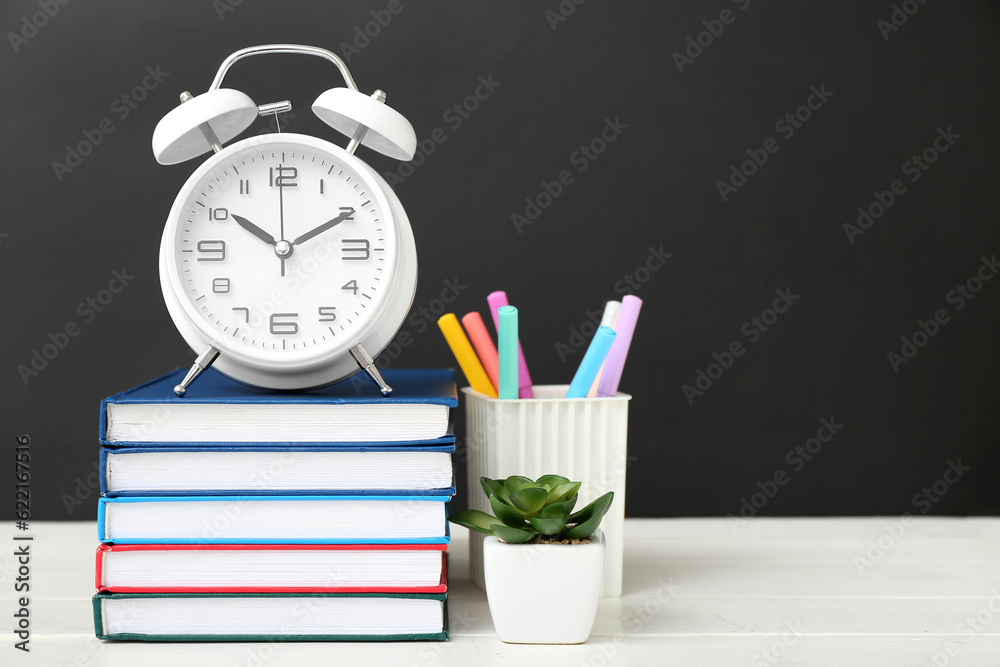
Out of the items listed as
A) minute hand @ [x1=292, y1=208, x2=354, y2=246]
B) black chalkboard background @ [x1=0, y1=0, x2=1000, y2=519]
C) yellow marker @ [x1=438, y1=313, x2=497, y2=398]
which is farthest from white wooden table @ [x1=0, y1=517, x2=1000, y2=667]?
minute hand @ [x1=292, y1=208, x2=354, y2=246]

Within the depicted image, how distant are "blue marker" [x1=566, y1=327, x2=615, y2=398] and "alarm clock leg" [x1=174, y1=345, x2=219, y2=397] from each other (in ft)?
1.28

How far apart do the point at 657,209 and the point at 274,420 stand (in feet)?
2.35

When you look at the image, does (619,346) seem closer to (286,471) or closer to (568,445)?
(568,445)

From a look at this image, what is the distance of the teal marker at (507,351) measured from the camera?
924mm

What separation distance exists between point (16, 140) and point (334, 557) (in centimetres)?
86

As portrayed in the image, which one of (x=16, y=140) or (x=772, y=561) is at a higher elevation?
(x=16, y=140)

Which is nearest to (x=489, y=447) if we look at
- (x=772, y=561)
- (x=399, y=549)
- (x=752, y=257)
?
(x=399, y=549)

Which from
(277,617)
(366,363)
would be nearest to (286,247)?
(366,363)

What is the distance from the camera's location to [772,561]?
1.10 meters

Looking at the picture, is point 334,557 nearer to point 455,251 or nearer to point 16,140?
point 455,251

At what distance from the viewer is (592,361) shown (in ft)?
Answer: 3.14

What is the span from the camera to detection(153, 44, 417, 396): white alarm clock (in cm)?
85

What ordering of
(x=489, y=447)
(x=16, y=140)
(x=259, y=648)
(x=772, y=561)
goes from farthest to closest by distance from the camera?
(x=16, y=140) → (x=772, y=561) → (x=489, y=447) → (x=259, y=648)

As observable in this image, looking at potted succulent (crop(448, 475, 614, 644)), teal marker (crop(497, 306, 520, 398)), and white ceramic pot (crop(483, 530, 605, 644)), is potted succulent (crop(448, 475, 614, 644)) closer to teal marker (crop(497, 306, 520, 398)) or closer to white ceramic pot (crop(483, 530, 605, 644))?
white ceramic pot (crop(483, 530, 605, 644))
